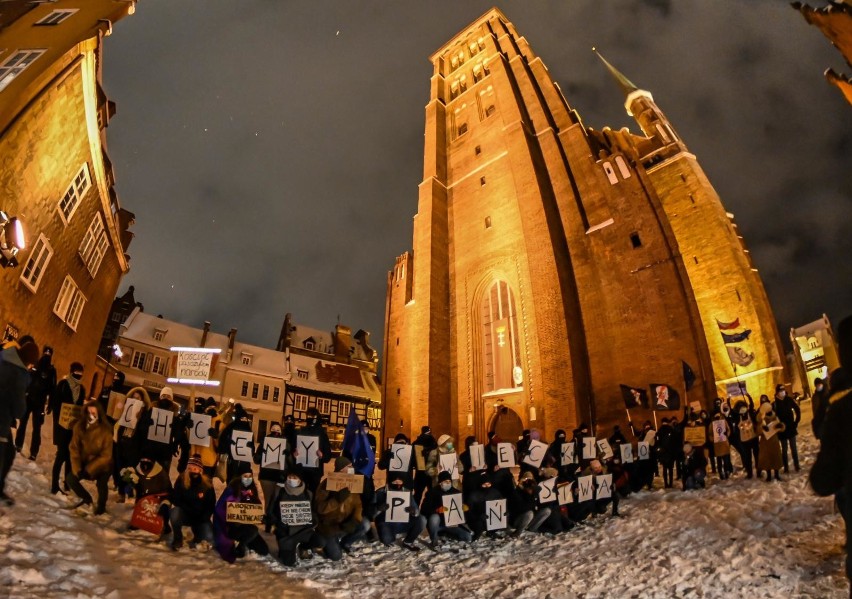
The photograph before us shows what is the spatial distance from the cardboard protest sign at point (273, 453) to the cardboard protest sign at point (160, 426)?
1559mm

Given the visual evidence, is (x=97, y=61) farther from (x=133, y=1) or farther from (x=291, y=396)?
(x=291, y=396)

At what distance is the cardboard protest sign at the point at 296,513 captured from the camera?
7.06 metres

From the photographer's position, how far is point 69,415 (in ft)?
22.9

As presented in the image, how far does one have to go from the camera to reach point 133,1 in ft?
50.8

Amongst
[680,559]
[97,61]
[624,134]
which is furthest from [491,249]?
[680,559]

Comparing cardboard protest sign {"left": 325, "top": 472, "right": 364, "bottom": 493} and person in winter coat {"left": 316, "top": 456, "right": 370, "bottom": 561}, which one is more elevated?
cardboard protest sign {"left": 325, "top": 472, "right": 364, "bottom": 493}

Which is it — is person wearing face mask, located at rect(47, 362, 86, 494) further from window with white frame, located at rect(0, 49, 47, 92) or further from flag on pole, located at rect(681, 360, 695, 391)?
flag on pole, located at rect(681, 360, 695, 391)

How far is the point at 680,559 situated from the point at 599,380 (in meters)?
14.1

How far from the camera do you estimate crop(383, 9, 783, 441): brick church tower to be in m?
19.2

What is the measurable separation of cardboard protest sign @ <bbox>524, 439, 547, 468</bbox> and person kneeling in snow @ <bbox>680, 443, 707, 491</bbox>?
321 centimetres

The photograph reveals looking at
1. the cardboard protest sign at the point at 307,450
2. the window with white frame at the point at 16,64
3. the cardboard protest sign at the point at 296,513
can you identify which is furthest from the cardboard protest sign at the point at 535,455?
the window with white frame at the point at 16,64

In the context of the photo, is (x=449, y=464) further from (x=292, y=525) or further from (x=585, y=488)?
(x=292, y=525)

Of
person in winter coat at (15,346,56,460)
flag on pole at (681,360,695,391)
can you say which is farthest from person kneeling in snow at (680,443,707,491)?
person in winter coat at (15,346,56,460)

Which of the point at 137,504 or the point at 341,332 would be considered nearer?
the point at 137,504
